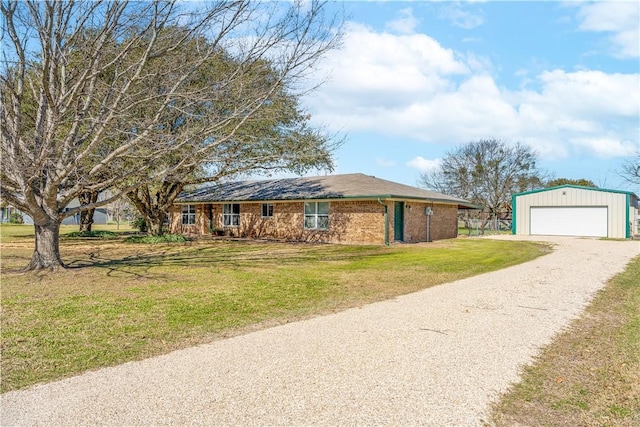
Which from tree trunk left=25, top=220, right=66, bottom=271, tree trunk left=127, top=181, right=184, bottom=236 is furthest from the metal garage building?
tree trunk left=25, top=220, right=66, bottom=271

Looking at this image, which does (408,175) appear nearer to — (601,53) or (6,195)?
(601,53)

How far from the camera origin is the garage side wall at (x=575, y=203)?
2462 cm

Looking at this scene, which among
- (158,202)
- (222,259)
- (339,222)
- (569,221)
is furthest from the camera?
(569,221)

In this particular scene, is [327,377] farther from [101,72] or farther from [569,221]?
[569,221]

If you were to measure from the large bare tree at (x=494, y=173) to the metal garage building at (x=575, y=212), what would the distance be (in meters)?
8.68

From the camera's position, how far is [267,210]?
75.3ft

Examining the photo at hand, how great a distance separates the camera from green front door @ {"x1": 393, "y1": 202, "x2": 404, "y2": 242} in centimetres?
1962

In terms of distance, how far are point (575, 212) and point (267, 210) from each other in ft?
62.4

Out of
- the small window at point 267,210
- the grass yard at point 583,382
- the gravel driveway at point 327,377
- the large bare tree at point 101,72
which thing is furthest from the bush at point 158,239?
the grass yard at point 583,382

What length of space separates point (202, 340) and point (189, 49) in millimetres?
8553

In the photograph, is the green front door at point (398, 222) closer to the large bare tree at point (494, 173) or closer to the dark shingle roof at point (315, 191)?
the dark shingle roof at point (315, 191)

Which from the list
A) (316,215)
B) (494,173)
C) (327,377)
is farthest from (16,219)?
(327,377)

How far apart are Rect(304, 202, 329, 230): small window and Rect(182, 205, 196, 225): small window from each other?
30.7 ft

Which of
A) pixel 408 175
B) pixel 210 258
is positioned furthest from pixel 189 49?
pixel 408 175
